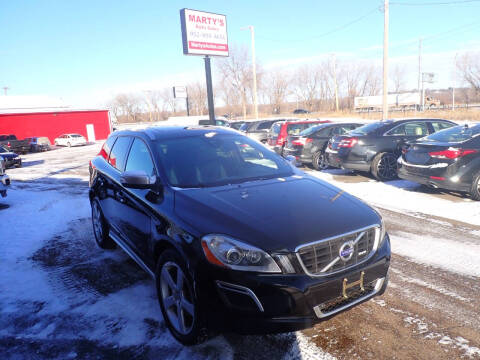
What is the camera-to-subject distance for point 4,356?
2832 millimetres

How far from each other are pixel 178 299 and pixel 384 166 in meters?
7.67

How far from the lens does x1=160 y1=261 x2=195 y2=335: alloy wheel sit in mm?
2744

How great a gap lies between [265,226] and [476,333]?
6.18 feet

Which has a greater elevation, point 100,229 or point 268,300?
point 268,300

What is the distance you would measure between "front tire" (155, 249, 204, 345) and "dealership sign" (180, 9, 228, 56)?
21989 mm

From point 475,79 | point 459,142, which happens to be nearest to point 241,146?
point 459,142

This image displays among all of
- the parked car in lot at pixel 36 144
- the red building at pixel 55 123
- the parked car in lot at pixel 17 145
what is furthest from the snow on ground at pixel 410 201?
the red building at pixel 55 123

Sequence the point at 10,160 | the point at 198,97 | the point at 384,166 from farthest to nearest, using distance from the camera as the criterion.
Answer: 1. the point at 198,97
2. the point at 10,160
3. the point at 384,166

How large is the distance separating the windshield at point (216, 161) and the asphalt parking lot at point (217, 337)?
4.29 feet

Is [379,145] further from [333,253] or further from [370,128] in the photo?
[333,253]

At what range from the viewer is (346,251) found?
8.47 ft

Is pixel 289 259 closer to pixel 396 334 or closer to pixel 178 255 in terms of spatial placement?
pixel 178 255

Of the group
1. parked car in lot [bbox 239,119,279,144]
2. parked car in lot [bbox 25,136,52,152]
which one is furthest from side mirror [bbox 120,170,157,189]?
parked car in lot [bbox 25,136,52,152]

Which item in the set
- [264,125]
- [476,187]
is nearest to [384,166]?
[476,187]
